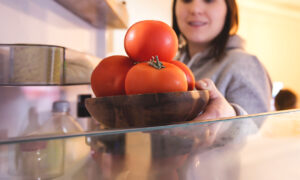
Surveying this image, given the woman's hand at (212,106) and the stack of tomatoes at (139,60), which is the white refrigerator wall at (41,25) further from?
the woman's hand at (212,106)

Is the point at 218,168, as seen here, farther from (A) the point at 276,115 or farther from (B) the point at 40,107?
(B) the point at 40,107

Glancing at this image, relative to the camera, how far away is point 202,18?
0.88 metres

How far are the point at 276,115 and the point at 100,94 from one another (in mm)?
227

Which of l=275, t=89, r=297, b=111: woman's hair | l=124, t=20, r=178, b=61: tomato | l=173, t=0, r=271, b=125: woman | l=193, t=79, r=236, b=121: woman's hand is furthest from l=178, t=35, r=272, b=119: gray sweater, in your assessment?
l=275, t=89, r=297, b=111: woman's hair

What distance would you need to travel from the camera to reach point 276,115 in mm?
297

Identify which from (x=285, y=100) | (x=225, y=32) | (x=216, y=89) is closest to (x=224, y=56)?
(x=225, y=32)

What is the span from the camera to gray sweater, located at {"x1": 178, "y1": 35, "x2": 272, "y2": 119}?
2.46 ft

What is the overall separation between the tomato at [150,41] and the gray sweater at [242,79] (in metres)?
0.46

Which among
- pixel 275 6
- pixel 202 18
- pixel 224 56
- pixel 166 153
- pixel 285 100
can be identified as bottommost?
pixel 166 153

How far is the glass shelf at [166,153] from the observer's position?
0.20 m

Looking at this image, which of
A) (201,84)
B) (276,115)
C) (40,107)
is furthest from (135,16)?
(276,115)

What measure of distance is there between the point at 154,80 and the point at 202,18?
2.21ft

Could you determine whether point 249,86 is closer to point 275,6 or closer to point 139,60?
point 139,60

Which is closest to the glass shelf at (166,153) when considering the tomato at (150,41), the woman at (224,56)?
the tomato at (150,41)
